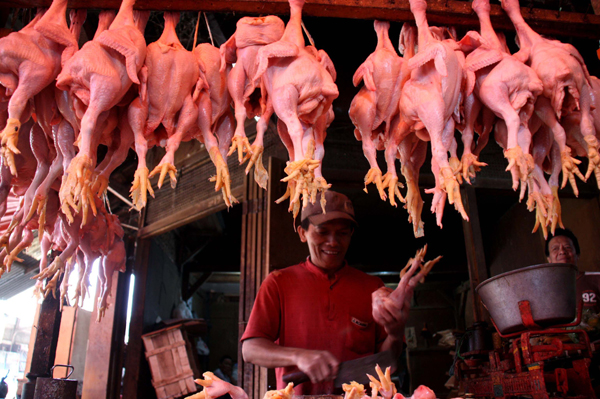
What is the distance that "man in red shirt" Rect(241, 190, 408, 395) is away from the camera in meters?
2.46

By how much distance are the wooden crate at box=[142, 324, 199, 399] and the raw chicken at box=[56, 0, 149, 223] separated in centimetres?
475

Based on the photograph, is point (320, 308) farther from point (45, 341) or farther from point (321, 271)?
point (45, 341)

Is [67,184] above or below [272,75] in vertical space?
below

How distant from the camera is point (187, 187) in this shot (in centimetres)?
573

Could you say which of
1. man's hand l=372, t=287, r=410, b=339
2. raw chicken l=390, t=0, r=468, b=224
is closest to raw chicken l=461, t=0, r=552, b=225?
raw chicken l=390, t=0, r=468, b=224

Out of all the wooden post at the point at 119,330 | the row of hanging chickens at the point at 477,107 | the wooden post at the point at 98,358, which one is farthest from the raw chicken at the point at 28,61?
the wooden post at the point at 119,330

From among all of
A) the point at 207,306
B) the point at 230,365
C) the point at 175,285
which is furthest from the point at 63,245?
the point at 207,306

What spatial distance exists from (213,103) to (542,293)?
70.8 inches

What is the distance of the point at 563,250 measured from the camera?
360 cm

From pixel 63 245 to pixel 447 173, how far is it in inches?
98.6

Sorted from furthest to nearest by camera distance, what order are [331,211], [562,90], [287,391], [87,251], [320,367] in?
[87,251] < [331,211] < [320,367] < [562,90] < [287,391]

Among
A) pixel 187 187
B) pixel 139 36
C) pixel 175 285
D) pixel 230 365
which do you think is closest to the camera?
pixel 139 36

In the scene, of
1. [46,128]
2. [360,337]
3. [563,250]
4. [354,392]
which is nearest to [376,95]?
[354,392]

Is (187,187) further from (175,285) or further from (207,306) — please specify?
(207,306)
